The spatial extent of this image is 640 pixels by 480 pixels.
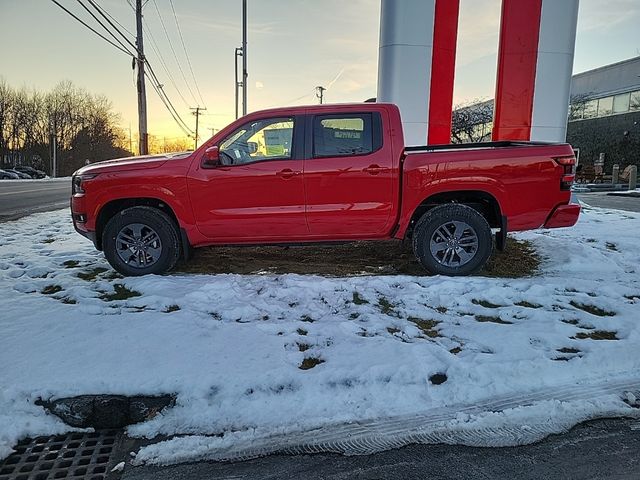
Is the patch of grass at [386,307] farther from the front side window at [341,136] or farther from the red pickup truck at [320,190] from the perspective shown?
the front side window at [341,136]

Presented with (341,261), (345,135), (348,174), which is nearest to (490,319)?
(348,174)

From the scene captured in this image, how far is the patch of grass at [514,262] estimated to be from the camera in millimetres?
5508

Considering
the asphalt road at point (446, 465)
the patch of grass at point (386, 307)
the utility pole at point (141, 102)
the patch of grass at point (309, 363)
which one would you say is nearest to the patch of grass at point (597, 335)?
the asphalt road at point (446, 465)

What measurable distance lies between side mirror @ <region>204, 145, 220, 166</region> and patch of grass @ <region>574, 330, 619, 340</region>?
391 cm

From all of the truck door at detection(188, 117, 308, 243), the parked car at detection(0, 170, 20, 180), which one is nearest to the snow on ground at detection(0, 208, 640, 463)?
the truck door at detection(188, 117, 308, 243)

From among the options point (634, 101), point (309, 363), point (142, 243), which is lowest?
point (309, 363)

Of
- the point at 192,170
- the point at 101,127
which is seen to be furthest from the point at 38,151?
the point at 192,170

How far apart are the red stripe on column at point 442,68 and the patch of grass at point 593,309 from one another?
4632 mm

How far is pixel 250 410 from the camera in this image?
2773 mm

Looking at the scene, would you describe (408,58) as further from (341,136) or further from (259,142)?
(259,142)

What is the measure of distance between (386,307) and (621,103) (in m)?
37.5

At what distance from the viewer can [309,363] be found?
328 cm

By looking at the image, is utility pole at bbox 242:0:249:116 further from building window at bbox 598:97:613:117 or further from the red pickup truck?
building window at bbox 598:97:613:117

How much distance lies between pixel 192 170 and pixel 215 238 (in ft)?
2.70
